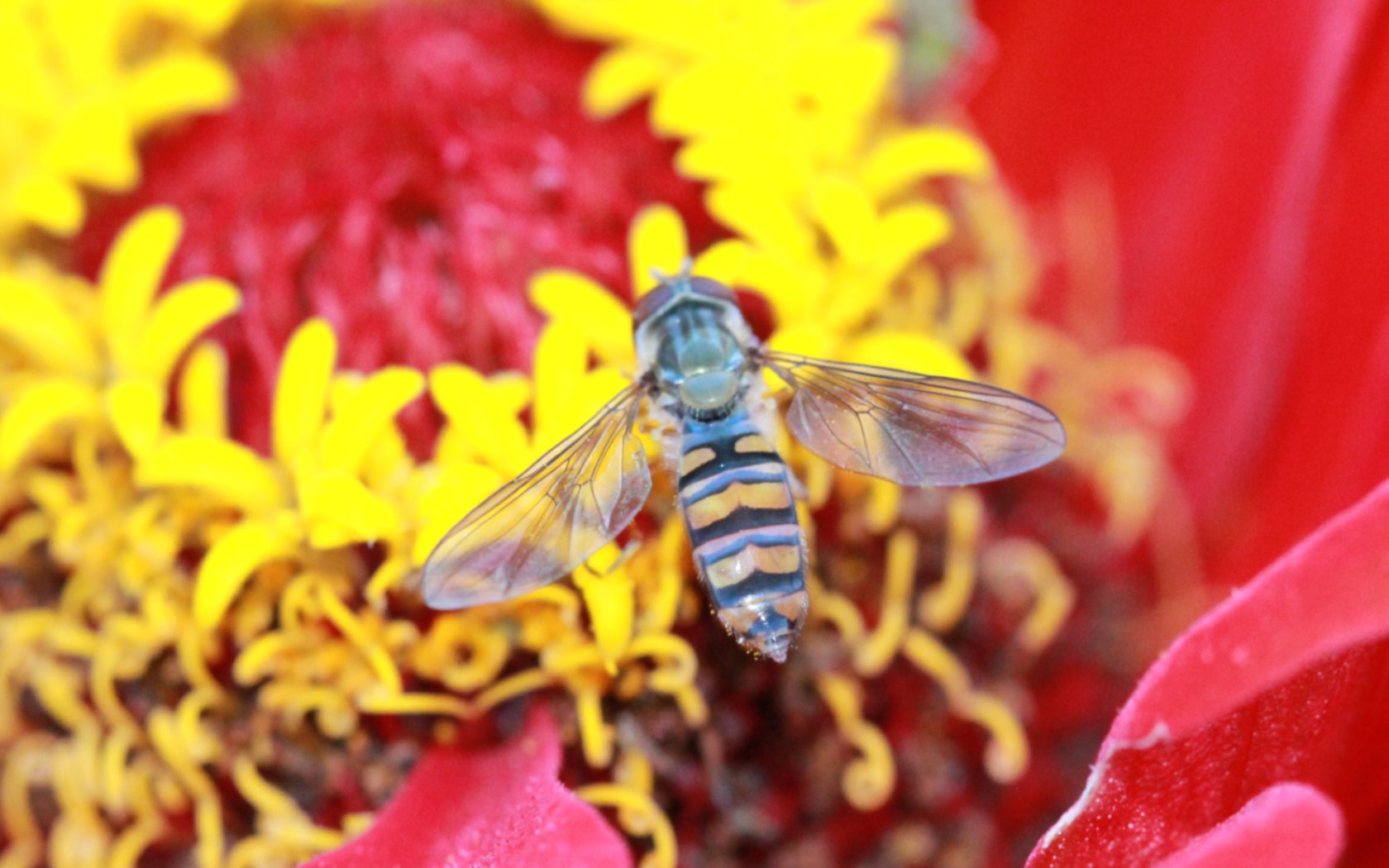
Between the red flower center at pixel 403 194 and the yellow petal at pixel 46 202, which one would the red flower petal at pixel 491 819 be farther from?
the yellow petal at pixel 46 202

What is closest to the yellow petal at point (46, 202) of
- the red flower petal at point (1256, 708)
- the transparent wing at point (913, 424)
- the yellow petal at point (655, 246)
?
the yellow petal at point (655, 246)

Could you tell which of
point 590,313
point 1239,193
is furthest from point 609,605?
point 1239,193

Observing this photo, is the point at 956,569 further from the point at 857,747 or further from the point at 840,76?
the point at 840,76

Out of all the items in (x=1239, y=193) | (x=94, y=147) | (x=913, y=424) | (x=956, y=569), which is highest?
(x=94, y=147)

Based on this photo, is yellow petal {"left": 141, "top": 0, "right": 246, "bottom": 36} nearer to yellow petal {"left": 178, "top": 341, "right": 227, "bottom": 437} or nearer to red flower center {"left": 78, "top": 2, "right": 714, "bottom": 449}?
red flower center {"left": 78, "top": 2, "right": 714, "bottom": 449}

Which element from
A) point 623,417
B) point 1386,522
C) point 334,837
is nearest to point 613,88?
point 623,417

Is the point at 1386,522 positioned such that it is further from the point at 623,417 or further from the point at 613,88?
the point at 613,88
